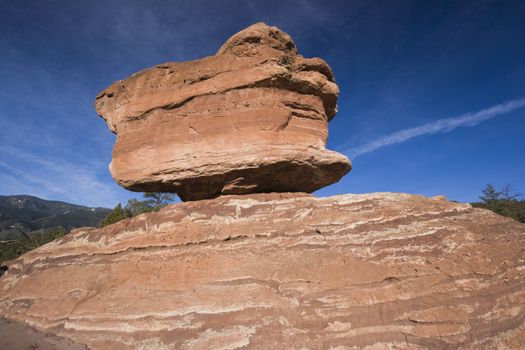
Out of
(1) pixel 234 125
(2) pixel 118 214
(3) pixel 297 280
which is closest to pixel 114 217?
(2) pixel 118 214

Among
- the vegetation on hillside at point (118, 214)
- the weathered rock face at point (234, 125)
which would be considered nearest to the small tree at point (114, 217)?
the vegetation on hillside at point (118, 214)

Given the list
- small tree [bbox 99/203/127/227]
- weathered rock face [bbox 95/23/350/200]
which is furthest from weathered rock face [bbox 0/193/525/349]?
small tree [bbox 99/203/127/227]

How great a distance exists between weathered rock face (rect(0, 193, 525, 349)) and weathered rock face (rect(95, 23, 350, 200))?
0.93m

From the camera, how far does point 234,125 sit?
8016 millimetres

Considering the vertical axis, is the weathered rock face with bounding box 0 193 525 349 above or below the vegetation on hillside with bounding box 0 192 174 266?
below

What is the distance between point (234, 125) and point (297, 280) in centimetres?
426

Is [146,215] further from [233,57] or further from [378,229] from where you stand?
[378,229]

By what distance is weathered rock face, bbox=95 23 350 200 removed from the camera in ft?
25.6

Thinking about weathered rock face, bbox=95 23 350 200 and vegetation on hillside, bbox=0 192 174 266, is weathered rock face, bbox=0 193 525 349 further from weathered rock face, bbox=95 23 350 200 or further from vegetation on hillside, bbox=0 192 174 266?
vegetation on hillside, bbox=0 192 174 266

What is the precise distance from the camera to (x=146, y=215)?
793 cm

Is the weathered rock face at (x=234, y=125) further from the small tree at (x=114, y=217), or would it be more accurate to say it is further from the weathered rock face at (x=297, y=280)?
the small tree at (x=114, y=217)

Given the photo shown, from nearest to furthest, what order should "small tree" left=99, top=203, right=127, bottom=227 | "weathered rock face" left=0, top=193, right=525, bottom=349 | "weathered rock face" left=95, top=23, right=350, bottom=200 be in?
"weathered rock face" left=0, top=193, right=525, bottom=349, "weathered rock face" left=95, top=23, right=350, bottom=200, "small tree" left=99, top=203, right=127, bottom=227

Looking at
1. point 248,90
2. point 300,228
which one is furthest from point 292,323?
point 248,90

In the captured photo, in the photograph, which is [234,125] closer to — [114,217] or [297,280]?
[297,280]
